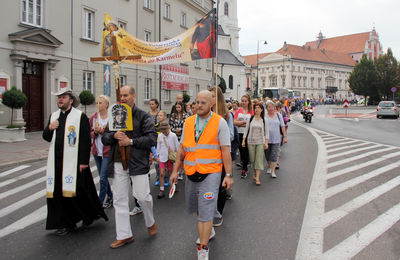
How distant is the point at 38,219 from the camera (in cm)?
525

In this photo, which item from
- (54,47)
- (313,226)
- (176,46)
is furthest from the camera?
(54,47)

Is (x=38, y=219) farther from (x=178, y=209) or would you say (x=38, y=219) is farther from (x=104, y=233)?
(x=178, y=209)

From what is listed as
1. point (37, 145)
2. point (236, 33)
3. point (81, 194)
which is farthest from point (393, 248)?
point (236, 33)

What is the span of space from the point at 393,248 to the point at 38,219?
468cm

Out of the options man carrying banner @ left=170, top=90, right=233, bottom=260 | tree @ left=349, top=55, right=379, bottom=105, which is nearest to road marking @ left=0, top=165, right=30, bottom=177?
man carrying banner @ left=170, top=90, right=233, bottom=260

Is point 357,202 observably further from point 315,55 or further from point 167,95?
point 315,55

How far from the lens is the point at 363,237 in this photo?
4441mm

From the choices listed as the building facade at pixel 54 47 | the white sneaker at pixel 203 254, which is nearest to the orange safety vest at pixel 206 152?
the white sneaker at pixel 203 254

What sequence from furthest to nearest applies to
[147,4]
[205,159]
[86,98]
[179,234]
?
1. [147,4]
2. [86,98]
3. [179,234]
4. [205,159]

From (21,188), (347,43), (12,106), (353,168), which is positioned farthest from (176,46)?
(347,43)

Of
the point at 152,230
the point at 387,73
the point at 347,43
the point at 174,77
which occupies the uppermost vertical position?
the point at 347,43

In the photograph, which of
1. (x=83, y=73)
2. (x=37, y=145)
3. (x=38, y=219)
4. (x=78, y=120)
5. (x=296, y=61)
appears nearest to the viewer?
(x=78, y=120)

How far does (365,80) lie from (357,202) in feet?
250

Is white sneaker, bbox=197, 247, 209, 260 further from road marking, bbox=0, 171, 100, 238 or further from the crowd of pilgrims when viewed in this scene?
road marking, bbox=0, 171, 100, 238
